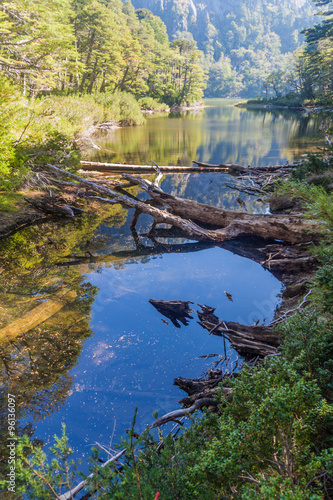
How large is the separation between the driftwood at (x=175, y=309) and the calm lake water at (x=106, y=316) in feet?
0.38

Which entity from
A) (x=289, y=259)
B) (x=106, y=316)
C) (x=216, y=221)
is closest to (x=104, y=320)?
(x=106, y=316)

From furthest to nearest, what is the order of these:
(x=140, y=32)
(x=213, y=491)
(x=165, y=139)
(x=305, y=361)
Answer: (x=140, y=32), (x=165, y=139), (x=305, y=361), (x=213, y=491)

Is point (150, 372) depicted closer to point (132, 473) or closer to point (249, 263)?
point (132, 473)

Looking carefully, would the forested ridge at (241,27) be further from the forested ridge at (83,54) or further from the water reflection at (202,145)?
the water reflection at (202,145)

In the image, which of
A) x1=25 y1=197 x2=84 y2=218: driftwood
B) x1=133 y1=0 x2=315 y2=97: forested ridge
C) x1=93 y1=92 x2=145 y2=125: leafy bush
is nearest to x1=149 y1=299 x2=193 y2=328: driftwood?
x1=25 y1=197 x2=84 y2=218: driftwood

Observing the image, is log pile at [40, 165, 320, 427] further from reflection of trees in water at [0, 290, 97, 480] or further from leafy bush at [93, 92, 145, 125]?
leafy bush at [93, 92, 145, 125]

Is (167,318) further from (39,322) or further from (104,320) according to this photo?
(39,322)

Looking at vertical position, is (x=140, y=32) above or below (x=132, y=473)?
above

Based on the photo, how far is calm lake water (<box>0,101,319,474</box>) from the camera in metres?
3.58

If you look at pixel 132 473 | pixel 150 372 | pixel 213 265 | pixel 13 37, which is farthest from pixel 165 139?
pixel 132 473

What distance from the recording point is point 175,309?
5.22 m

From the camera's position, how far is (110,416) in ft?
11.4

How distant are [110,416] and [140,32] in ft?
185

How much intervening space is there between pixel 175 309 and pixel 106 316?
1105mm
